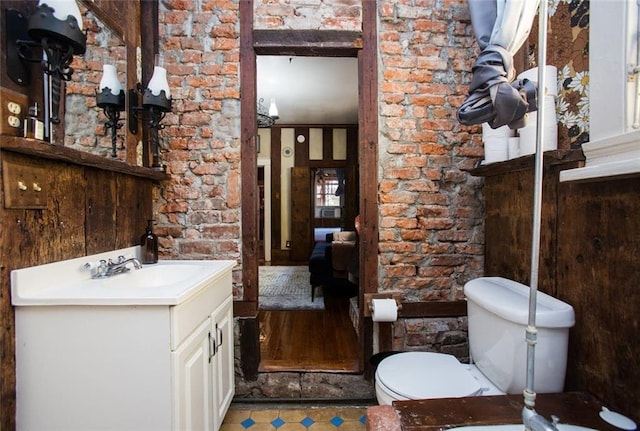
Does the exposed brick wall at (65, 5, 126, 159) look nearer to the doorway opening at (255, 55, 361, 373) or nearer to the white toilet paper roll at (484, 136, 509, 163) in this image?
the doorway opening at (255, 55, 361, 373)

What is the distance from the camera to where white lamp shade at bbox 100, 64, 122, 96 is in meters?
1.52

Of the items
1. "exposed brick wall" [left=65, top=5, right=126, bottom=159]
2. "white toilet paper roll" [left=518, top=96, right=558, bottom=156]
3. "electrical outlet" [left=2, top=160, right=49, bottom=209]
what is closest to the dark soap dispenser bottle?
"exposed brick wall" [left=65, top=5, right=126, bottom=159]

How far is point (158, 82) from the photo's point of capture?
1718 millimetres

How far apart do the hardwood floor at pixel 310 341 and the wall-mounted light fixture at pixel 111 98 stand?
1629mm

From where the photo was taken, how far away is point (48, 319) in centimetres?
108

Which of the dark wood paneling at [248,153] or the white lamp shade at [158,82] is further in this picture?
the dark wood paneling at [248,153]

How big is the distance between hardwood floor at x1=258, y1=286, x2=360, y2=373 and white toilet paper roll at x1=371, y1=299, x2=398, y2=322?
40 cm

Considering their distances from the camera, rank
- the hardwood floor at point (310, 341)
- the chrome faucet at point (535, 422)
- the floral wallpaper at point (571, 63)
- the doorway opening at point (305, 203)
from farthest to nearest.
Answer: the doorway opening at point (305, 203), the hardwood floor at point (310, 341), the floral wallpaper at point (571, 63), the chrome faucet at point (535, 422)

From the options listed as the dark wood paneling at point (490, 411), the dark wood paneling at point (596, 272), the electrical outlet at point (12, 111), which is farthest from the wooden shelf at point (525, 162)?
the electrical outlet at point (12, 111)

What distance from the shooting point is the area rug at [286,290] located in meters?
3.42

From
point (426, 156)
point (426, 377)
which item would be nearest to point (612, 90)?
point (426, 156)

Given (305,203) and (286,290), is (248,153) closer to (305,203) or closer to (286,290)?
(286,290)

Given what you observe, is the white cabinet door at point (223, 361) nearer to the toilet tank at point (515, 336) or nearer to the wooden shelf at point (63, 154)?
the wooden shelf at point (63, 154)

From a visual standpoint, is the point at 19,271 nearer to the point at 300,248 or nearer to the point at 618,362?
the point at 618,362
